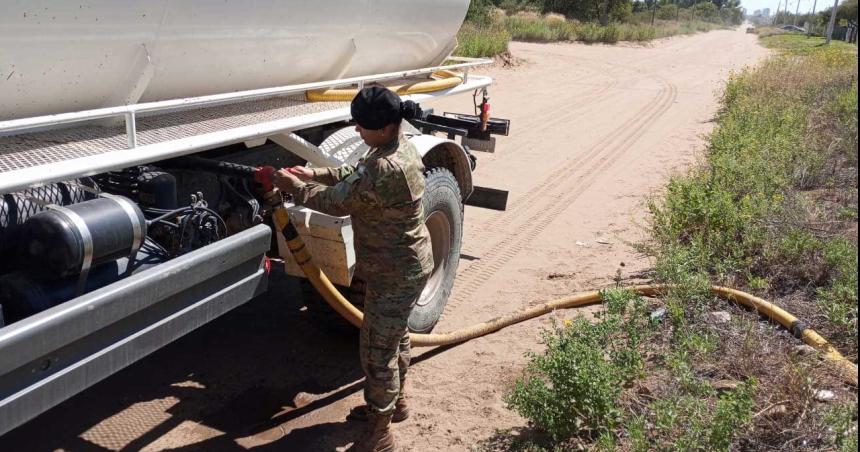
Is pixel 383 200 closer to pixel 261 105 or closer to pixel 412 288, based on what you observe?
pixel 412 288

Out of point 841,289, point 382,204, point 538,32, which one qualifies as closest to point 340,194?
point 382,204

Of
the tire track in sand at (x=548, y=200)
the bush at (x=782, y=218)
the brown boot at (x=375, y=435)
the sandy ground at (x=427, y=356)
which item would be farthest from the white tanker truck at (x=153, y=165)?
the bush at (x=782, y=218)

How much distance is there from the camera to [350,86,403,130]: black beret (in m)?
3.12

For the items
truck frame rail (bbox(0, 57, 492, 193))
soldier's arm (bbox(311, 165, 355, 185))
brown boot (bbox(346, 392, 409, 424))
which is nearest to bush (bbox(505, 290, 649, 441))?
brown boot (bbox(346, 392, 409, 424))

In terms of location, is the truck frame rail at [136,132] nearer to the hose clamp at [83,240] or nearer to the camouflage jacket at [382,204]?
the hose clamp at [83,240]

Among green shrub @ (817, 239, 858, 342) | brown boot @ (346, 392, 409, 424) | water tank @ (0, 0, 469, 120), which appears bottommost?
brown boot @ (346, 392, 409, 424)

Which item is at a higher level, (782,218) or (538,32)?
(538,32)

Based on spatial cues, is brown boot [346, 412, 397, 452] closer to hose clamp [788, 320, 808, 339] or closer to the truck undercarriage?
the truck undercarriage

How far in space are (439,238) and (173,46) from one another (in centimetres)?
202

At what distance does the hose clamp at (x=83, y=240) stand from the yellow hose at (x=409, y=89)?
1949 millimetres

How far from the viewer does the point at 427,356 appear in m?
4.51

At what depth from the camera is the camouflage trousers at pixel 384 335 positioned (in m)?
3.42

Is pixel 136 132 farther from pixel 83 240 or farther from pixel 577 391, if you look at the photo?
pixel 577 391

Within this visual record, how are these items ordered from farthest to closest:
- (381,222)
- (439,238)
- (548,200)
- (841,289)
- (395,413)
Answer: (548,200)
(439,238)
(841,289)
(395,413)
(381,222)
